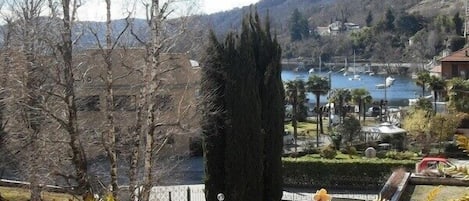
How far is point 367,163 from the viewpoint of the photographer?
23656 mm

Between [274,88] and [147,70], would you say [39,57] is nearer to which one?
[147,70]

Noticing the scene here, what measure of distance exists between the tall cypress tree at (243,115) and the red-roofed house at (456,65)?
34.8 metres

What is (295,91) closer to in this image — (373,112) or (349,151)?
(349,151)

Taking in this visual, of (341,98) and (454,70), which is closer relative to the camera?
(341,98)

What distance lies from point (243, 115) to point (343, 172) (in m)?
8.84

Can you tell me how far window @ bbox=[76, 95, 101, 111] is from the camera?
1864cm

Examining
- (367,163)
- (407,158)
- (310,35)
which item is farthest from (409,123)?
(310,35)

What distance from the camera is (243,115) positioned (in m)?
16.2

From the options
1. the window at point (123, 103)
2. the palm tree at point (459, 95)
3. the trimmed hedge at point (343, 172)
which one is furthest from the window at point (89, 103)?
the palm tree at point (459, 95)

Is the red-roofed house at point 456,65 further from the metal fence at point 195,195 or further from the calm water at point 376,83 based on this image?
the calm water at point 376,83

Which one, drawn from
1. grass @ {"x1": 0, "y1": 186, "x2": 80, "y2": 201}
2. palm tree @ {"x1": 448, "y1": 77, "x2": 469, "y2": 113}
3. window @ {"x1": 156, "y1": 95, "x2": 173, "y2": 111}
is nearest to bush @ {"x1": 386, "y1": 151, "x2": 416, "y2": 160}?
palm tree @ {"x1": 448, "y1": 77, "x2": 469, "y2": 113}

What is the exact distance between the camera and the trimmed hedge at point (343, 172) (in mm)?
23641

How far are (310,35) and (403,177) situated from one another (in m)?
131

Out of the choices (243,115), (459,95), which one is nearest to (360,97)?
(459,95)
